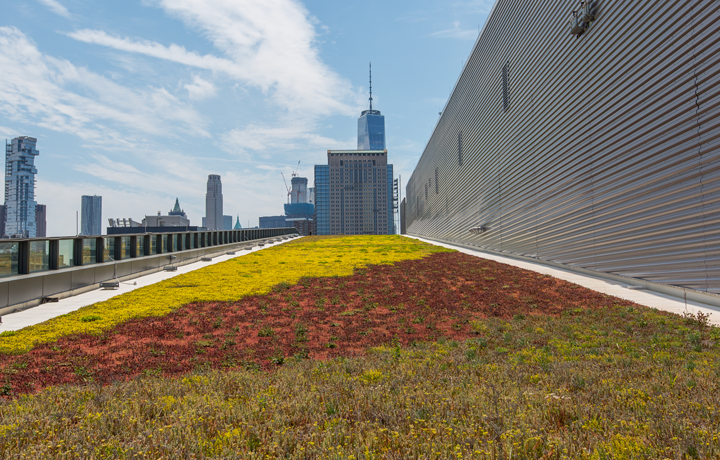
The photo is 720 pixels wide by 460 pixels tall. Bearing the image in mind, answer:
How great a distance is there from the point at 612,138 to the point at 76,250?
18.9 m

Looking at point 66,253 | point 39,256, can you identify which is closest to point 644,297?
point 39,256

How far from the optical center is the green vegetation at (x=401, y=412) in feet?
10.3

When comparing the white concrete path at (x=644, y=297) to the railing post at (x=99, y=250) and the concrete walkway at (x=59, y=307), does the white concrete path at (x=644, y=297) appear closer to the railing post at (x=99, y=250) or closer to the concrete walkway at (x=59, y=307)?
the concrete walkway at (x=59, y=307)

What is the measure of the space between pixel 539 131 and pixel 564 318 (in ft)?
48.7

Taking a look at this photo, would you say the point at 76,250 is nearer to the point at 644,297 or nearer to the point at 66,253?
the point at 66,253

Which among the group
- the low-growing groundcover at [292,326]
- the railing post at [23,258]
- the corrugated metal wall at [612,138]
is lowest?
the low-growing groundcover at [292,326]

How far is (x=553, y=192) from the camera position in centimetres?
1895

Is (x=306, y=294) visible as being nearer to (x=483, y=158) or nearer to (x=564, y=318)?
(x=564, y=318)

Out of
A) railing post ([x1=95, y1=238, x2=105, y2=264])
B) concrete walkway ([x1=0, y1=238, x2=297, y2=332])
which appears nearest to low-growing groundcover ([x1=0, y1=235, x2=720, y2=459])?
concrete walkway ([x1=0, y1=238, x2=297, y2=332])

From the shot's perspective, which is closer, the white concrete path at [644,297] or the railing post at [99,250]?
the white concrete path at [644,297]

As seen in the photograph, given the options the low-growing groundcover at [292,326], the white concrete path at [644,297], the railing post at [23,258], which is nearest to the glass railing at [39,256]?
the railing post at [23,258]

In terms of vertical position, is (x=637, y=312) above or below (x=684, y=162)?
below

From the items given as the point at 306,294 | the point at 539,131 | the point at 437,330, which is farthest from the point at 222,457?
the point at 539,131

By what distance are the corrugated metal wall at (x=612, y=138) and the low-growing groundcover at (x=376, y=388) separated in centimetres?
417
